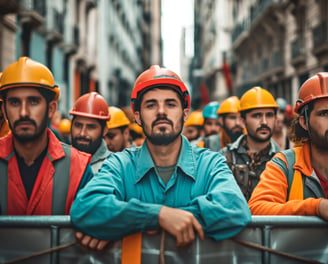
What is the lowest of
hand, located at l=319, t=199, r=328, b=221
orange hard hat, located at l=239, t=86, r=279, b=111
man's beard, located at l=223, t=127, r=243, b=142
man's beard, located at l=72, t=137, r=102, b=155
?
hand, located at l=319, t=199, r=328, b=221

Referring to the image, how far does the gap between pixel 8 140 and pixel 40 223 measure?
869 millimetres

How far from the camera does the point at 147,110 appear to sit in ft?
8.84

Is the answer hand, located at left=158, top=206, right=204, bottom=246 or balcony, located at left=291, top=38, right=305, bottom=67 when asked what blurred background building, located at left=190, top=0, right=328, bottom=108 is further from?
hand, located at left=158, top=206, right=204, bottom=246

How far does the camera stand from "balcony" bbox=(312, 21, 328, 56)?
16275mm

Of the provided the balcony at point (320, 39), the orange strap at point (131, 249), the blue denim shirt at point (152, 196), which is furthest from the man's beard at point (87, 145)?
the balcony at point (320, 39)

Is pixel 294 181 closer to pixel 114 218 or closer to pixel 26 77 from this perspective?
pixel 114 218

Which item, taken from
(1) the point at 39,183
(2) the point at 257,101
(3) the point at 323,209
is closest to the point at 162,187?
(1) the point at 39,183

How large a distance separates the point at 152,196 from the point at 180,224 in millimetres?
484

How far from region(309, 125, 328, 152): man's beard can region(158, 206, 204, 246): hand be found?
119 centimetres

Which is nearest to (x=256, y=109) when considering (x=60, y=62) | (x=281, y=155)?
(x=281, y=155)

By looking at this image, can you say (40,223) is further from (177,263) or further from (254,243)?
(254,243)

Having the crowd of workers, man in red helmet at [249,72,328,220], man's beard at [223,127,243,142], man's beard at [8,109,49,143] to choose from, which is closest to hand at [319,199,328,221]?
the crowd of workers

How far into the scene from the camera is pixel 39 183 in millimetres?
2795

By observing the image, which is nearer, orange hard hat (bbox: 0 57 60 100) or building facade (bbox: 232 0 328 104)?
orange hard hat (bbox: 0 57 60 100)
